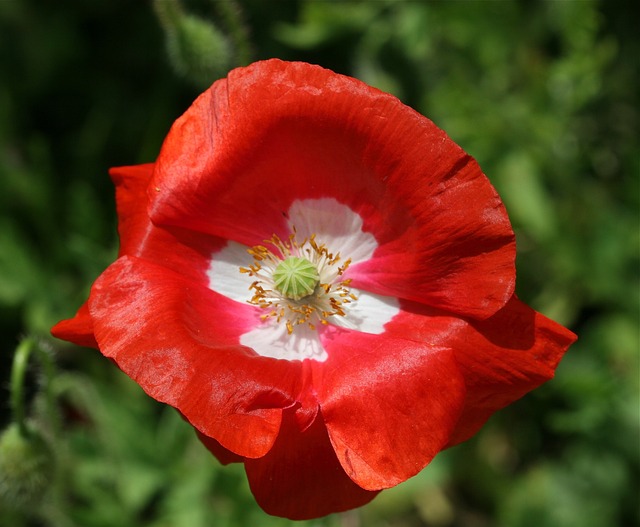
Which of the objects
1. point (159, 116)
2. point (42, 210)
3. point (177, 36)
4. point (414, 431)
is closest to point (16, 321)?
point (42, 210)

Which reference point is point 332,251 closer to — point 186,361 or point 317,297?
point 317,297

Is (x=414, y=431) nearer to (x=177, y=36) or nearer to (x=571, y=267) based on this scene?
(x=177, y=36)

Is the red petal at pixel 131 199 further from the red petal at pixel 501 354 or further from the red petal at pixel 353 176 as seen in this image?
the red petal at pixel 501 354

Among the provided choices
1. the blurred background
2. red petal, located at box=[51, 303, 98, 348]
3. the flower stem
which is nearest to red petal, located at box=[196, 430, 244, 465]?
red petal, located at box=[51, 303, 98, 348]

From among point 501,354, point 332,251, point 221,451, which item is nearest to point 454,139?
point 332,251

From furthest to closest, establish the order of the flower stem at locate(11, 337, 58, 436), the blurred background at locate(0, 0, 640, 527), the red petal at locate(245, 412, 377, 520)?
the blurred background at locate(0, 0, 640, 527)
the flower stem at locate(11, 337, 58, 436)
the red petal at locate(245, 412, 377, 520)

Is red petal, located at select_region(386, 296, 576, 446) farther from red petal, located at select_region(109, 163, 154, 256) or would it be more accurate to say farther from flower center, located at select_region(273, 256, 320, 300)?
red petal, located at select_region(109, 163, 154, 256)

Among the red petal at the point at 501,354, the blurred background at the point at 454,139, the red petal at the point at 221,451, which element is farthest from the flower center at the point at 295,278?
the blurred background at the point at 454,139
